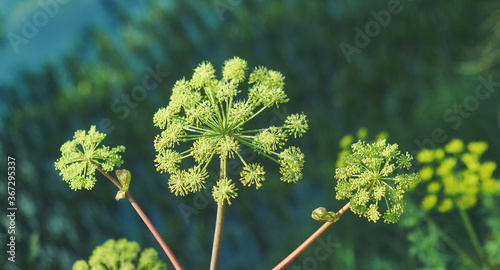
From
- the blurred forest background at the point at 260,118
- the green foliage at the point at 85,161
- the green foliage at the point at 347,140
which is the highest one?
the blurred forest background at the point at 260,118

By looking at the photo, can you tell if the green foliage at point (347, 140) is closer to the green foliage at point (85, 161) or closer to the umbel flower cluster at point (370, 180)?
the umbel flower cluster at point (370, 180)

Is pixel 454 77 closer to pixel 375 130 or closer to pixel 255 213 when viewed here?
pixel 375 130

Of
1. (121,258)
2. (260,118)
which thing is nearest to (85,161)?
(121,258)

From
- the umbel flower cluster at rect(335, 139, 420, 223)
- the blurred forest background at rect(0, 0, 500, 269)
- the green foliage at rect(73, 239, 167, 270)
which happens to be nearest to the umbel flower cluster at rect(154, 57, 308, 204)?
the umbel flower cluster at rect(335, 139, 420, 223)

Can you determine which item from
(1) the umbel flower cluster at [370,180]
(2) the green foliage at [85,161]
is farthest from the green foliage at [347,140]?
(2) the green foliage at [85,161]

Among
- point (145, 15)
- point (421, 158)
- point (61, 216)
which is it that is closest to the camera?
point (421, 158)

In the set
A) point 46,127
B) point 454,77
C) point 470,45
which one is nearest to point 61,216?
point 46,127
